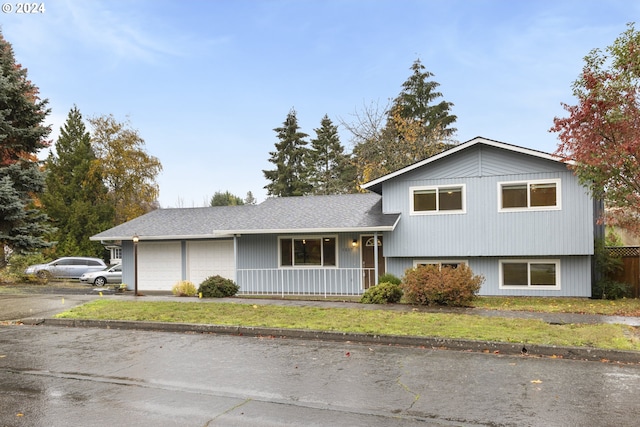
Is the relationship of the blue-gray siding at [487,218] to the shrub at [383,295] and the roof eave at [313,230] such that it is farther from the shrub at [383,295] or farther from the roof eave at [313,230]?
the shrub at [383,295]

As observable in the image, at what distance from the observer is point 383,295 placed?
13.4m

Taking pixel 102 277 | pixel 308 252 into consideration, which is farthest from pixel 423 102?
pixel 102 277

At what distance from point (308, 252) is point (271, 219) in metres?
2.08

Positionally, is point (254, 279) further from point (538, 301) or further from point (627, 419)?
point (627, 419)

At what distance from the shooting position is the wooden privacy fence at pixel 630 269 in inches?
650

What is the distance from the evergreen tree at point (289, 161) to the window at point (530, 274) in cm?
3525

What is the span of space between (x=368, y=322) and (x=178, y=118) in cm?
2687

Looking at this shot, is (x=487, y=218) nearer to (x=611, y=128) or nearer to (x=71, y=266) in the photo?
(x=611, y=128)

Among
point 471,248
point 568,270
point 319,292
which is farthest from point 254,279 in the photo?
point 568,270

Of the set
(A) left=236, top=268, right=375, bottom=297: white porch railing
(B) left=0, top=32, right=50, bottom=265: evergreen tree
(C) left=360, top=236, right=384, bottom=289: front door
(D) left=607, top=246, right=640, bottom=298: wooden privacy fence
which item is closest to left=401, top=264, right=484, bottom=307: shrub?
(A) left=236, top=268, right=375, bottom=297: white porch railing

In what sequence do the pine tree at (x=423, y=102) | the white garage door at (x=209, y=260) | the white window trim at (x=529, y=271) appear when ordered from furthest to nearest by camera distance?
1. the pine tree at (x=423, y=102)
2. the white garage door at (x=209, y=260)
3. the white window trim at (x=529, y=271)

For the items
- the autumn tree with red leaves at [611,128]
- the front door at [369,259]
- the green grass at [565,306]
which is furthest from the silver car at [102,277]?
the autumn tree with red leaves at [611,128]

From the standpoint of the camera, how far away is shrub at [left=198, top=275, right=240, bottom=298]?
1543 cm

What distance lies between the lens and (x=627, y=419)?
4.64 meters
